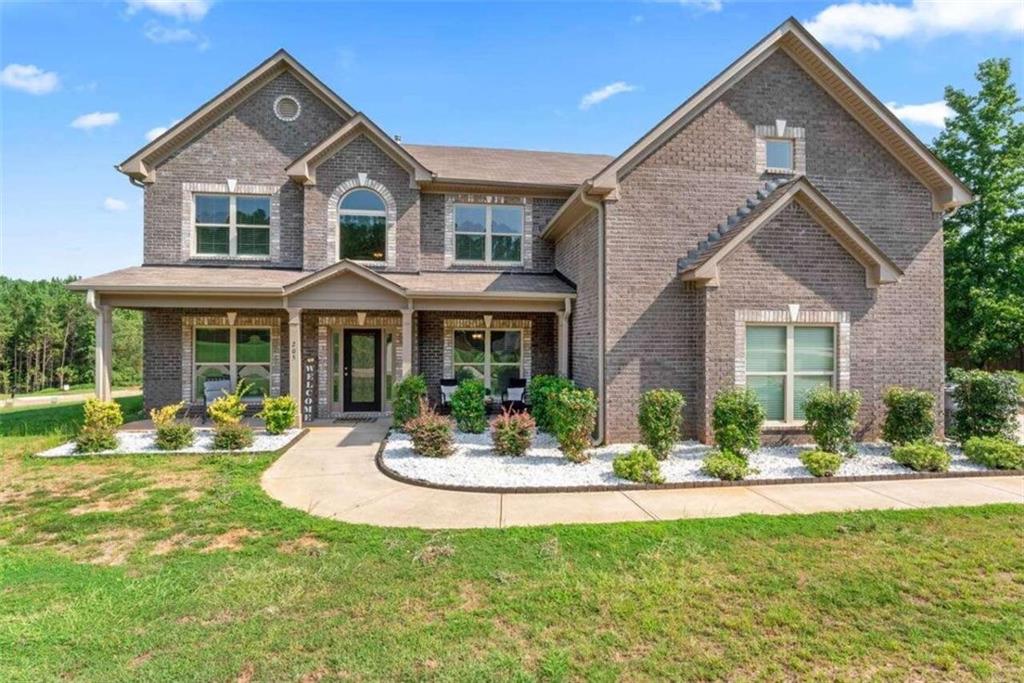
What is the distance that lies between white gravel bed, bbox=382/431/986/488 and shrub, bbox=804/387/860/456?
35 centimetres

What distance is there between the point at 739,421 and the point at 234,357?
12.2 meters

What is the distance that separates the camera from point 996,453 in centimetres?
780

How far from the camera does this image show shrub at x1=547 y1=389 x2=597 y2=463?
8.24m

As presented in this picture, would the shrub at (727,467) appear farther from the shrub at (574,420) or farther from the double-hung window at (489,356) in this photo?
the double-hung window at (489,356)

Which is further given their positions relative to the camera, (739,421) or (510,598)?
(739,421)

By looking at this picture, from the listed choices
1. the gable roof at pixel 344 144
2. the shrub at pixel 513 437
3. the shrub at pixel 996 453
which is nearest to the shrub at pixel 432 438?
the shrub at pixel 513 437

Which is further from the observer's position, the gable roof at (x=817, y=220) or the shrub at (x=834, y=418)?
the gable roof at (x=817, y=220)

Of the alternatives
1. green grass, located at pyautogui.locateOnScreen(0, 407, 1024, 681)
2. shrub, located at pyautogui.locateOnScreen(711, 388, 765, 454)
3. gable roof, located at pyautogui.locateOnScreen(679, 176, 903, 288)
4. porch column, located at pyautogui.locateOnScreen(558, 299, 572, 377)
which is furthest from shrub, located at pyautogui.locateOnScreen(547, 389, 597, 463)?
gable roof, located at pyautogui.locateOnScreen(679, 176, 903, 288)

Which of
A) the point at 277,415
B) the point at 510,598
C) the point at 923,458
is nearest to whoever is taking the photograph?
the point at 510,598

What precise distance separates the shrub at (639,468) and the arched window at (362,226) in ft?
27.5

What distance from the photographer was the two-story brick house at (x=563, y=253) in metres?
9.44

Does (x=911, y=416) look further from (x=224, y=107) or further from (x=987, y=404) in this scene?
(x=224, y=107)

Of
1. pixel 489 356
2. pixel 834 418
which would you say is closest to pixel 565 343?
pixel 489 356

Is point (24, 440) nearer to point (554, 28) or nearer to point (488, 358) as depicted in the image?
point (488, 358)
